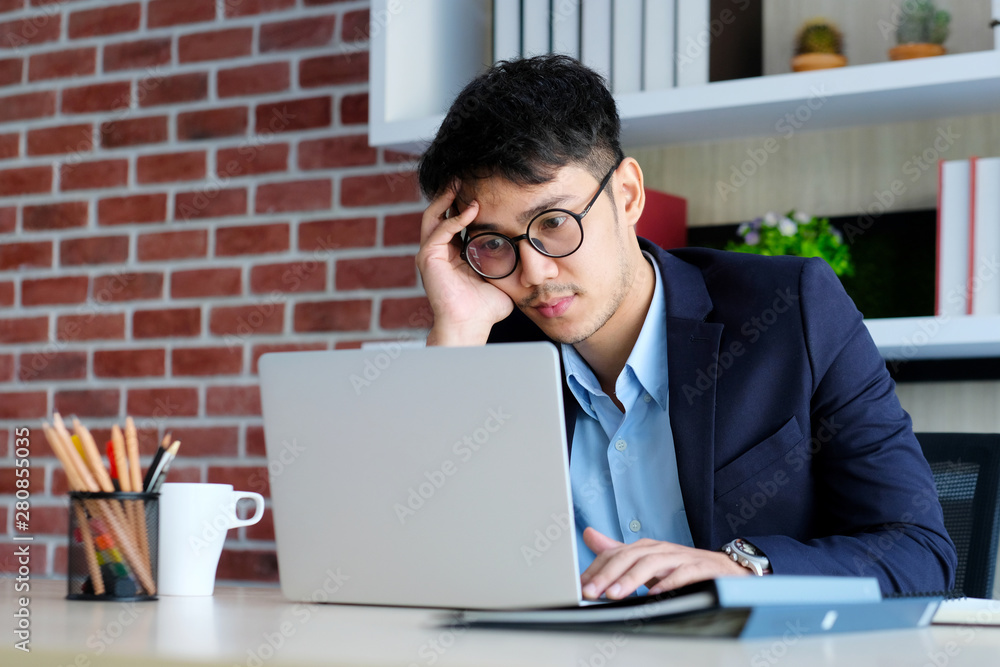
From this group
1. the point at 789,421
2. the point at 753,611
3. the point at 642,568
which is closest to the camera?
the point at 753,611

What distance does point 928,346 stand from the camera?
169cm

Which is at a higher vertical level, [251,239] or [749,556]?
[251,239]

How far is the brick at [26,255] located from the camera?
8.78 feet

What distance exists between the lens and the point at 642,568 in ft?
2.95

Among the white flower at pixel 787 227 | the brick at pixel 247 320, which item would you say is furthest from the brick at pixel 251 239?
the white flower at pixel 787 227

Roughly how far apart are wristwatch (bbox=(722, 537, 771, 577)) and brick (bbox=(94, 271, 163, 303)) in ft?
6.10

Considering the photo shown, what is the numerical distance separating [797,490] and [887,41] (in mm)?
1014

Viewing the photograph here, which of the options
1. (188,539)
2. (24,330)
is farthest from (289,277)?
(188,539)

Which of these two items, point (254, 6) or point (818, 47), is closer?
point (818, 47)

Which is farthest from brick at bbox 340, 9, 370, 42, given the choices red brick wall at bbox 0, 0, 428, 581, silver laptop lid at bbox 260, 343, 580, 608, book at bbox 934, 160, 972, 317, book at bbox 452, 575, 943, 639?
book at bbox 452, 575, 943, 639

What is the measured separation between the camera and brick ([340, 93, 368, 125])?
2393 mm

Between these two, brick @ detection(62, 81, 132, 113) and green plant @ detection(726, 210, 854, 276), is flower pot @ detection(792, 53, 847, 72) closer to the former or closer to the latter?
green plant @ detection(726, 210, 854, 276)

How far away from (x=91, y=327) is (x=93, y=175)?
39 cm

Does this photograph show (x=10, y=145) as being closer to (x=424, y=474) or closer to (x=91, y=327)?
(x=91, y=327)
